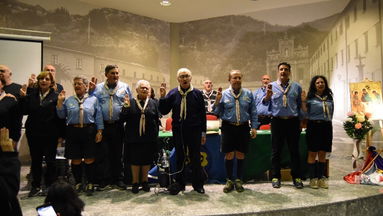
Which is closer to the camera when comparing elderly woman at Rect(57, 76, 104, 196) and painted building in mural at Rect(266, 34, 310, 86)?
elderly woman at Rect(57, 76, 104, 196)

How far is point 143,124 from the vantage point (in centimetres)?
357

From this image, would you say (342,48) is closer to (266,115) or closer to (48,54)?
(266,115)

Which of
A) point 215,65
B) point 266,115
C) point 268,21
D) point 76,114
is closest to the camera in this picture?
point 76,114

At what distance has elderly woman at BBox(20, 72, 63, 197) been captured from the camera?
3.42 metres

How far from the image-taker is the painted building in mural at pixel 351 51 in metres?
6.17

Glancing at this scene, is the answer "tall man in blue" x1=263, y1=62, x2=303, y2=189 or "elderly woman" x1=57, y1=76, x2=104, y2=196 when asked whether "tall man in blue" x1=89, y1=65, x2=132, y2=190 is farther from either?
"tall man in blue" x1=263, y1=62, x2=303, y2=189

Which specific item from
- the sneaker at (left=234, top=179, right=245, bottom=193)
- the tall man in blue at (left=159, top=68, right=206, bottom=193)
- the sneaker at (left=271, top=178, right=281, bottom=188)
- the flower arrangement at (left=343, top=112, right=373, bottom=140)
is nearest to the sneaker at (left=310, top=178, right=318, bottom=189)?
the sneaker at (left=271, top=178, right=281, bottom=188)

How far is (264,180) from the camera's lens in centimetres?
443

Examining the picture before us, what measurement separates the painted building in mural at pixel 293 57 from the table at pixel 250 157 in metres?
3.05

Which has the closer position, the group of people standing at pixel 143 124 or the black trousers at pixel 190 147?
the group of people standing at pixel 143 124

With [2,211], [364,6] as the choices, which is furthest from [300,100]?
[364,6]

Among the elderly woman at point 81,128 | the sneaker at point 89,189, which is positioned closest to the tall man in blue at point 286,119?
the elderly woman at point 81,128

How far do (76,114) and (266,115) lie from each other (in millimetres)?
3041

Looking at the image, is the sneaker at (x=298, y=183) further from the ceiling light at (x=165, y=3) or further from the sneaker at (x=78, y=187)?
the ceiling light at (x=165, y=3)
